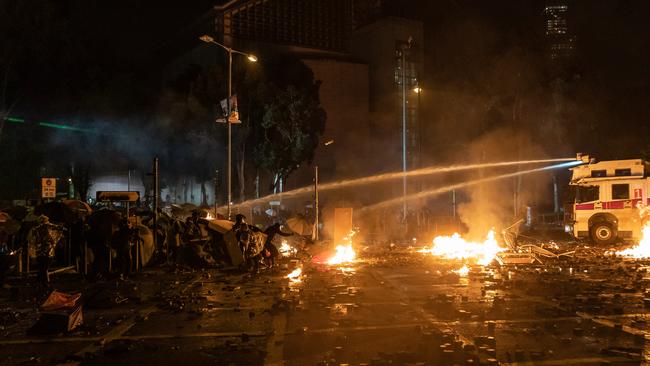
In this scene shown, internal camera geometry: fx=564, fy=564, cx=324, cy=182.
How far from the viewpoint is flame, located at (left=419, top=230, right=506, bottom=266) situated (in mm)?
18938

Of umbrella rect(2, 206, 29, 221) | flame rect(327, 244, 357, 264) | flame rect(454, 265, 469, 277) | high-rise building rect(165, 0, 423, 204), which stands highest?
high-rise building rect(165, 0, 423, 204)

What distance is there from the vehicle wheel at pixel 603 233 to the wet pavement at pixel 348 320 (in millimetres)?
9627

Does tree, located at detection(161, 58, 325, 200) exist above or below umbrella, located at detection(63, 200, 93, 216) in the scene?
above

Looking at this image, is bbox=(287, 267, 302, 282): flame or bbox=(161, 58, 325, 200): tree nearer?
bbox=(287, 267, 302, 282): flame

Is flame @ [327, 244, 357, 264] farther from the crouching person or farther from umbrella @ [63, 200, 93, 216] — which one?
the crouching person

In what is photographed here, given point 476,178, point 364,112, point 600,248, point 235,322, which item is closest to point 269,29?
point 364,112

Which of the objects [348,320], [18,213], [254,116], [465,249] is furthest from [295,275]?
[254,116]

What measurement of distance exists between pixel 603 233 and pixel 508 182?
16.0m

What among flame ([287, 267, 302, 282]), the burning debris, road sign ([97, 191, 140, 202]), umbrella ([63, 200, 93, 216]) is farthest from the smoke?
road sign ([97, 191, 140, 202])

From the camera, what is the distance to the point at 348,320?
909 cm

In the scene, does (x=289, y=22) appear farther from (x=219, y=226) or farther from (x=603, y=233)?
(x=219, y=226)

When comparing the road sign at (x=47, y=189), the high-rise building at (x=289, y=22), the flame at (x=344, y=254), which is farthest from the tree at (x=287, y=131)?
the road sign at (x=47, y=189)

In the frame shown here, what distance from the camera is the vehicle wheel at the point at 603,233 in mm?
23766

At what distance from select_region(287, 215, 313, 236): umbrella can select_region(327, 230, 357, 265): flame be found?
1.32 m
